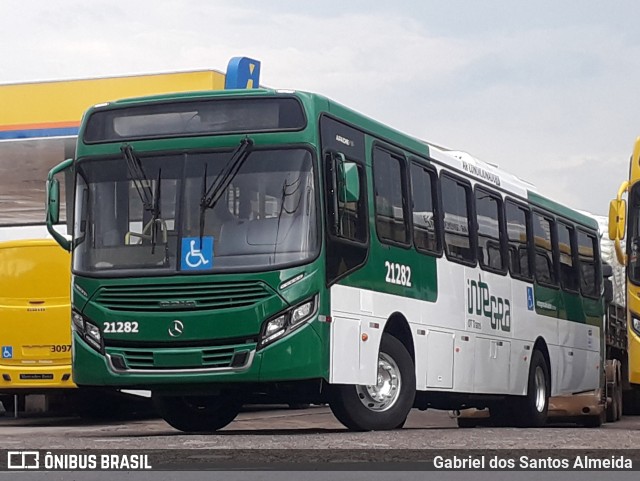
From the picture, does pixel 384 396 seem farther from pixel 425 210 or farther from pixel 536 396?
pixel 536 396

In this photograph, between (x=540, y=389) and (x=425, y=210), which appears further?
(x=540, y=389)

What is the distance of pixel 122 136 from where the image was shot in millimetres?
14844

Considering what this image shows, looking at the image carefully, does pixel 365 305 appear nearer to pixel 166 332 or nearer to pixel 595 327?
pixel 166 332

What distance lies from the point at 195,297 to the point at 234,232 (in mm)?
701

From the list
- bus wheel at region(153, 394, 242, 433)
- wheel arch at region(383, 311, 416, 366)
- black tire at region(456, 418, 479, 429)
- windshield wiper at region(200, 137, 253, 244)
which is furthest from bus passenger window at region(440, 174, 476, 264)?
black tire at region(456, 418, 479, 429)

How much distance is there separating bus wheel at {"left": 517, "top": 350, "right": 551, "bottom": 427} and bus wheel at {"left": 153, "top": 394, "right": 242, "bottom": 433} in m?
5.57

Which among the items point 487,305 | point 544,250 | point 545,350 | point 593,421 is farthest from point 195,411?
point 593,421

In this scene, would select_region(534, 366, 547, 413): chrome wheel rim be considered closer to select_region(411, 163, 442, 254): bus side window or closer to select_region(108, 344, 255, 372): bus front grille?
select_region(411, 163, 442, 254): bus side window

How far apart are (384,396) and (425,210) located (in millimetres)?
2406

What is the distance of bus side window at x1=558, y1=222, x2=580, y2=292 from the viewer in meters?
22.7

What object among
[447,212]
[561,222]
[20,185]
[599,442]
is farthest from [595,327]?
[20,185]

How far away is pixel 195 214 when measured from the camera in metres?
14.2

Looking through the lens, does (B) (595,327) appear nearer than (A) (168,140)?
No

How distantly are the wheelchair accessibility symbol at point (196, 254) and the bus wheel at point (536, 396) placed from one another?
795 cm
